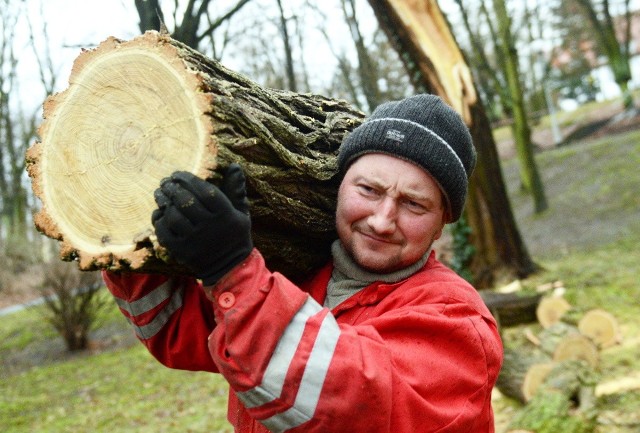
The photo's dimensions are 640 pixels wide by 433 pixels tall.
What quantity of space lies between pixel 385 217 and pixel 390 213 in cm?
2

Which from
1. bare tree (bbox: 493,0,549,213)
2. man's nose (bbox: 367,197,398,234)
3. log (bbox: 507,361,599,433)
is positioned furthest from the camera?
bare tree (bbox: 493,0,549,213)

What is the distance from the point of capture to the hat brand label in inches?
66.5

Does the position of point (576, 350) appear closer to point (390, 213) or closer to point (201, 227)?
point (390, 213)

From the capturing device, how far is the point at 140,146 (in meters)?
1.51

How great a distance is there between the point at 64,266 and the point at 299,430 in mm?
8408

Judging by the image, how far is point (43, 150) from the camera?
64.1 inches

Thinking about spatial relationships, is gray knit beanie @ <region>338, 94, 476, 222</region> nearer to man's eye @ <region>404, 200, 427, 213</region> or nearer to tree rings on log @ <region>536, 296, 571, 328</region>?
man's eye @ <region>404, 200, 427, 213</region>

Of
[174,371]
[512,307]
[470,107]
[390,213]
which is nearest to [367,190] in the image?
[390,213]

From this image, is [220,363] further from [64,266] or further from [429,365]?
[64,266]

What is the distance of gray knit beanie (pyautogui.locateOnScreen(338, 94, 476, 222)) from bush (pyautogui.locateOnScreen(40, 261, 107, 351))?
7.95 metres

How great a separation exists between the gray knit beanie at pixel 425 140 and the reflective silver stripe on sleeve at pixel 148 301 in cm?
74

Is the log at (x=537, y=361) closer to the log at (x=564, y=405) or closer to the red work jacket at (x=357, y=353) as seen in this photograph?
the log at (x=564, y=405)

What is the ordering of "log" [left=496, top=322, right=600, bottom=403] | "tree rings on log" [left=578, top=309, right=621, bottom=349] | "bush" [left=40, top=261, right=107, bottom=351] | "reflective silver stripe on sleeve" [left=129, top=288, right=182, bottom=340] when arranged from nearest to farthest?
1. "reflective silver stripe on sleeve" [left=129, top=288, right=182, bottom=340]
2. "log" [left=496, top=322, right=600, bottom=403]
3. "tree rings on log" [left=578, top=309, right=621, bottom=349]
4. "bush" [left=40, top=261, right=107, bottom=351]

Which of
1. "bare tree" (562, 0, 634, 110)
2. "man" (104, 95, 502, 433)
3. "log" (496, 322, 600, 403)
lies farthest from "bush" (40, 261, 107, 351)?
"bare tree" (562, 0, 634, 110)
